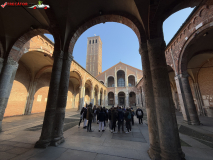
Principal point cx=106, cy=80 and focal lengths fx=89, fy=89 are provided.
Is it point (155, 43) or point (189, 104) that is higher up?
point (155, 43)

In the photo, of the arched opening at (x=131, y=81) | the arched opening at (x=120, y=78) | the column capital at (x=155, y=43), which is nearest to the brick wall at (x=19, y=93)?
the column capital at (x=155, y=43)

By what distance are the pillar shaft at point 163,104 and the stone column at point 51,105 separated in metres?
3.55

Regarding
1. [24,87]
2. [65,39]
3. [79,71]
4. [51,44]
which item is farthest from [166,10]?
[24,87]

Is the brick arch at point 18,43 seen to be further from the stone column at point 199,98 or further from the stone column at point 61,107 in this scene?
the stone column at point 199,98

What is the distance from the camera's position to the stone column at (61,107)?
127 inches

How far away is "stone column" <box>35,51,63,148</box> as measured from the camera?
3.01 meters

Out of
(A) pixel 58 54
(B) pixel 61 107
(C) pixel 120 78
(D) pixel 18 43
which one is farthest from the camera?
(C) pixel 120 78

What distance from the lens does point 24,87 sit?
1068 centimetres

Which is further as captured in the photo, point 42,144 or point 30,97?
→ point 30,97

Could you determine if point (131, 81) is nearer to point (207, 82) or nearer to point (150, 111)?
point (207, 82)

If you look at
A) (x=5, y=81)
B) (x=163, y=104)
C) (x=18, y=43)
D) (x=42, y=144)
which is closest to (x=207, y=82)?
(x=163, y=104)

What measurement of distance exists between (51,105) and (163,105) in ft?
12.5

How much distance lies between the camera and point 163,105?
8.25ft

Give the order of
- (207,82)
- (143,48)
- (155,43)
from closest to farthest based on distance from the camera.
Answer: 1. (155,43)
2. (143,48)
3. (207,82)
